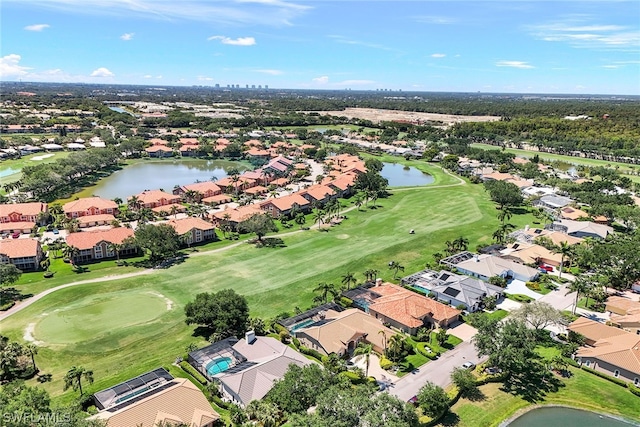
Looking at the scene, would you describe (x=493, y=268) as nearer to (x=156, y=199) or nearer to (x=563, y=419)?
(x=563, y=419)

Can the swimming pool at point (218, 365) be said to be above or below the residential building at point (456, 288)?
below

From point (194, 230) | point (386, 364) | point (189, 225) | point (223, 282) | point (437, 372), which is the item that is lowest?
point (437, 372)

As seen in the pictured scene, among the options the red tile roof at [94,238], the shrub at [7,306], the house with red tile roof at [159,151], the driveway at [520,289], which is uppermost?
the house with red tile roof at [159,151]

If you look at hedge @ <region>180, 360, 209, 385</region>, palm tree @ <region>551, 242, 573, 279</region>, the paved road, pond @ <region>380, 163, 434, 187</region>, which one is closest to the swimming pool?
hedge @ <region>180, 360, 209, 385</region>

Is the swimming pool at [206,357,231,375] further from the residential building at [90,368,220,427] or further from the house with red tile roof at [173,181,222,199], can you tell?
the house with red tile roof at [173,181,222,199]

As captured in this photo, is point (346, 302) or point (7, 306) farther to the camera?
point (346, 302)

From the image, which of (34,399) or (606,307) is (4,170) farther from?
(606,307)

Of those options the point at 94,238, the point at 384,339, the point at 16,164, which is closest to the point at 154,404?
the point at 384,339

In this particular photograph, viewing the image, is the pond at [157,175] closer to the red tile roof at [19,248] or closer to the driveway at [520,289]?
the red tile roof at [19,248]

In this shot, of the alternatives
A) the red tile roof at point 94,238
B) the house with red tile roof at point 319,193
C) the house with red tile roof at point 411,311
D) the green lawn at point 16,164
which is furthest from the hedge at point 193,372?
the green lawn at point 16,164
